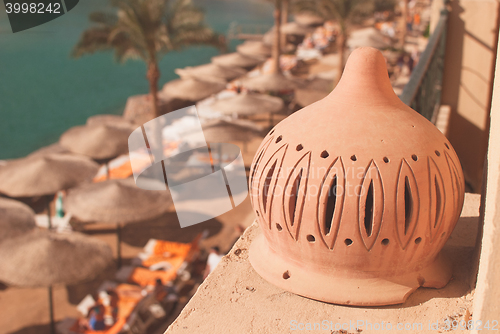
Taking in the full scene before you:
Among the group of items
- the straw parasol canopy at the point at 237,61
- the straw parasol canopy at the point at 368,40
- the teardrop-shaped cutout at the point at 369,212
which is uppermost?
the teardrop-shaped cutout at the point at 369,212

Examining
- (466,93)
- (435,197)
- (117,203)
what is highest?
(435,197)

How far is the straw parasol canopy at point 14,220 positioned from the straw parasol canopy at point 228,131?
243 inches

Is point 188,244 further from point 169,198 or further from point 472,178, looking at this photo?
point 472,178

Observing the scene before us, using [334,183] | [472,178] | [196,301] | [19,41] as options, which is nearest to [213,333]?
[196,301]

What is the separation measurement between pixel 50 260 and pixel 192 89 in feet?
36.0

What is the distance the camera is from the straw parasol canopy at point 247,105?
16953mm

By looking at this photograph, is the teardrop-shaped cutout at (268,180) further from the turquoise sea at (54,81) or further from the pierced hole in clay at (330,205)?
the turquoise sea at (54,81)

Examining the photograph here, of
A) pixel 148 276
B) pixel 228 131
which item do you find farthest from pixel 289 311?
pixel 228 131

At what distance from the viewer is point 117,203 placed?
36.7 ft

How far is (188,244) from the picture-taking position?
37.9 feet

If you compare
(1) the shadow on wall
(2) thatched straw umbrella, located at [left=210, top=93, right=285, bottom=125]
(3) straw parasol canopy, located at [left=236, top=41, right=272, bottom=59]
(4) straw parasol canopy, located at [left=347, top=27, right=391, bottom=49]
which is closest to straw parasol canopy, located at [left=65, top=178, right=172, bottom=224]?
(2) thatched straw umbrella, located at [left=210, top=93, right=285, bottom=125]

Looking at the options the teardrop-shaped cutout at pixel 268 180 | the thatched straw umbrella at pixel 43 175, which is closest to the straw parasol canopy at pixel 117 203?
the thatched straw umbrella at pixel 43 175

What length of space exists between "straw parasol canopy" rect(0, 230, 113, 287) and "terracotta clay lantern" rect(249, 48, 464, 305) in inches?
292

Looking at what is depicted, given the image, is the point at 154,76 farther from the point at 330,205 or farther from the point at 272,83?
the point at 330,205
